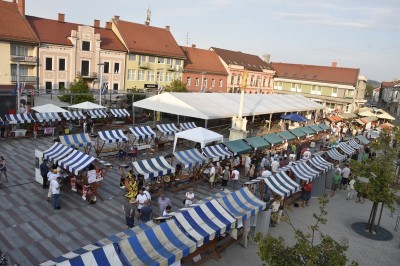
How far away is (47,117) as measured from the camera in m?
23.2

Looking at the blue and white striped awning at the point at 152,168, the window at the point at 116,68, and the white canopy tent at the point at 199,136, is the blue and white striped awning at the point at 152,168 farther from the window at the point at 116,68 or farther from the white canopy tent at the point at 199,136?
the window at the point at 116,68

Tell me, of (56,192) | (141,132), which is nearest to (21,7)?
(141,132)

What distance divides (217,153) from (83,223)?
807 centimetres

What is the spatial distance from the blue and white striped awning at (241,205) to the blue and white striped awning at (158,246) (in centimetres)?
221

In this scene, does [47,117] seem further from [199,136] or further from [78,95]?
[199,136]

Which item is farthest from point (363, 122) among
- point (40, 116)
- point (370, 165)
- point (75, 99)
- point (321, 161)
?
point (40, 116)

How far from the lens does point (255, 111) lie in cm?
2984

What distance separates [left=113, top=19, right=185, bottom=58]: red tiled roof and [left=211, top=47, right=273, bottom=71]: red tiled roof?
9850 millimetres

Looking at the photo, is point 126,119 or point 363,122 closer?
point 126,119

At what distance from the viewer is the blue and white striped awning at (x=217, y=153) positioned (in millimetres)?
17031

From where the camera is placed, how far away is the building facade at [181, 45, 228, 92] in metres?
49.6

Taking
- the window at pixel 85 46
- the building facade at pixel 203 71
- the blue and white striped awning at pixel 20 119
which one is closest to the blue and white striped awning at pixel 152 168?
the blue and white striped awning at pixel 20 119

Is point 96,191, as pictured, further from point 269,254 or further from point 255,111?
point 255,111

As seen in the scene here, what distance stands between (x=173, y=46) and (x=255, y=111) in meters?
22.5
